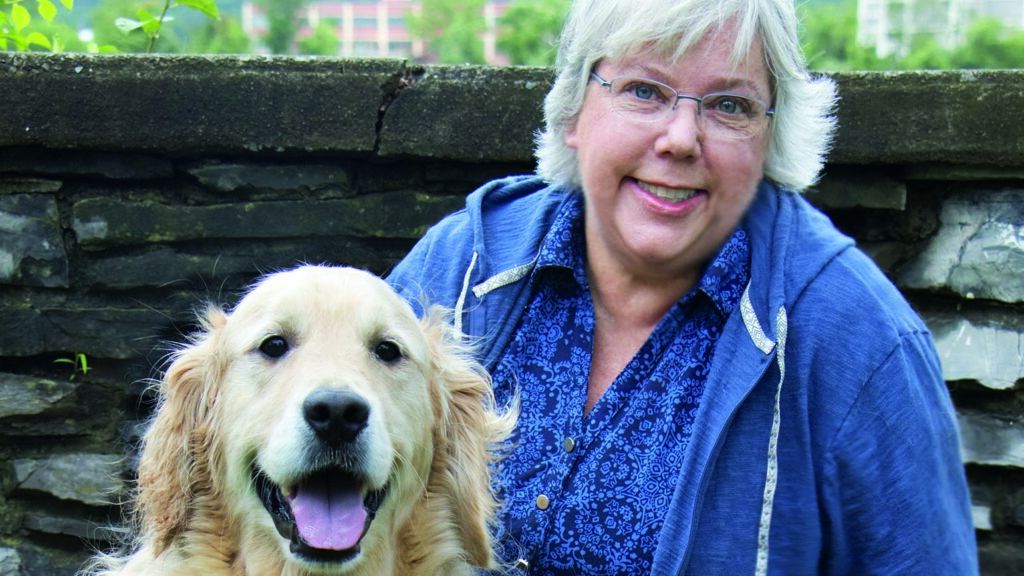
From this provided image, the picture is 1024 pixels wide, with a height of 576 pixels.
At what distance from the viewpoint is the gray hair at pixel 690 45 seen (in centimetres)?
245

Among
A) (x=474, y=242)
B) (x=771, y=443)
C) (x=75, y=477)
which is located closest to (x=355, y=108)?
(x=474, y=242)

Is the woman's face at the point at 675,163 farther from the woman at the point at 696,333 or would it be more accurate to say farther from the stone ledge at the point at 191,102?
the stone ledge at the point at 191,102

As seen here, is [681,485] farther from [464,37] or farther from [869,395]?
[464,37]

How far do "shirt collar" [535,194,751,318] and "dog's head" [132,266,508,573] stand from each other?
1.19 ft

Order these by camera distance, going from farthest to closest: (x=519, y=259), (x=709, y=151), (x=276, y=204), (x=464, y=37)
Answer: (x=464, y=37)
(x=276, y=204)
(x=519, y=259)
(x=709, y=151)

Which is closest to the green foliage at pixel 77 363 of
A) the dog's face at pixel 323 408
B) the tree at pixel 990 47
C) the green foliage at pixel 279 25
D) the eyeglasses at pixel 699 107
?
the dog's face at pixel 323 408

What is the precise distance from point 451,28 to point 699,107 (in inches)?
3104

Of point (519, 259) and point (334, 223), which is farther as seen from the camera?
point (334, 223)

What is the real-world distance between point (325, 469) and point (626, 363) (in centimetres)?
83

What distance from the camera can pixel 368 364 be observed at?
2.36m

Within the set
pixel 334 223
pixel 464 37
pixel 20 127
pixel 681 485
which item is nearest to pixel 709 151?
pixel 681 485

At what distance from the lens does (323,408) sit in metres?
2.11

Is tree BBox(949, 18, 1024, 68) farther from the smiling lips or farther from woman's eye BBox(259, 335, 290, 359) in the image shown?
woman's eye BBox(259, 335, 290, 359)

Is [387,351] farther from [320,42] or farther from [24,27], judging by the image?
[320,42]
